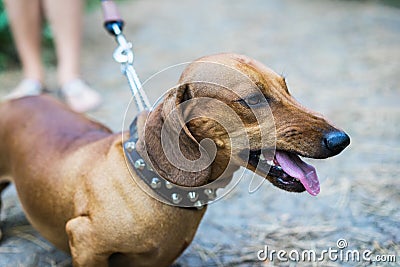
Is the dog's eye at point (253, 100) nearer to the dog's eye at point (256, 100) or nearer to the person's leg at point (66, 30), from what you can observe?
the dog's eye at point (256, 100)

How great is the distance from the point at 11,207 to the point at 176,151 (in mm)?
1427

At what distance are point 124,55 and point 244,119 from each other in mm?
717

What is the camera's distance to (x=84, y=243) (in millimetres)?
2018

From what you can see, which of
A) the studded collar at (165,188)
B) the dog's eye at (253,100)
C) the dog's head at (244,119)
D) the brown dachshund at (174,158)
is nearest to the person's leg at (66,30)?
the brown dachshund at (174,158)

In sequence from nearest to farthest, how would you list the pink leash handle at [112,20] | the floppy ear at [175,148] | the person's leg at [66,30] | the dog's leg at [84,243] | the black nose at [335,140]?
the black nose at [335,140]
the floppy ear at [175,148]
the dog's leg at [84,243]
the pink leash handle at [112,20]
the person's leg at [66,30]

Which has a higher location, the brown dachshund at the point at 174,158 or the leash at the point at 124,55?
the leash at the point at 124,55

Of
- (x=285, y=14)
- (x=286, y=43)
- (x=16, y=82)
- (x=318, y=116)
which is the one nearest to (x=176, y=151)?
(x=318, y=116)

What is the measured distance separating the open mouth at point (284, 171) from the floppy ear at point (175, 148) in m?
0.17

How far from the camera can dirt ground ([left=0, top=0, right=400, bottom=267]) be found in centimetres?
262

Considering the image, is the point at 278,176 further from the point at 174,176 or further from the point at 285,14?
the point at 285,14

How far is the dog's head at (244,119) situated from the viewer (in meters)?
1.81

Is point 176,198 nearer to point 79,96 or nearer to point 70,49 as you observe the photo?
point 79,96

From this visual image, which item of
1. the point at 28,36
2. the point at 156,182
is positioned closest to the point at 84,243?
the point at 156,182

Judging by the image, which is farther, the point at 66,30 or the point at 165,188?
the point at 66,30
